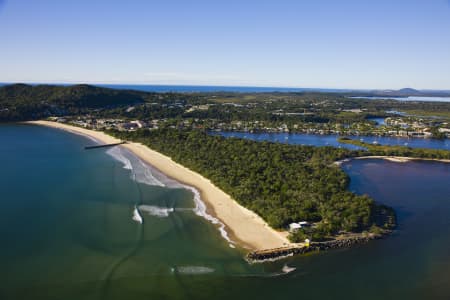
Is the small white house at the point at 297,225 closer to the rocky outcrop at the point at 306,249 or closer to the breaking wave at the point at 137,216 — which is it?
the rocky outcrop at the point at 306,249

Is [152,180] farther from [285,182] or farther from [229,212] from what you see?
[285,182]

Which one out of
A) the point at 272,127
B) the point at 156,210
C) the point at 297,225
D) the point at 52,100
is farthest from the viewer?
the point at 52,100

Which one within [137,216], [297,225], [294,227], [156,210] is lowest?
[137,216]

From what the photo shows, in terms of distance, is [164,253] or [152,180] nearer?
[164,253]

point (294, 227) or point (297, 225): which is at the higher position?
point (297, 225)

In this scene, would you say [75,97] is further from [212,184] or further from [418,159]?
[418,159]

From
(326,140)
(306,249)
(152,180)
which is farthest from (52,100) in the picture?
(306,249)

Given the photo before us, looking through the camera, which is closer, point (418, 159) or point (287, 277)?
point (287, 277)

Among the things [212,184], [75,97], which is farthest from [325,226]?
[75,97]
